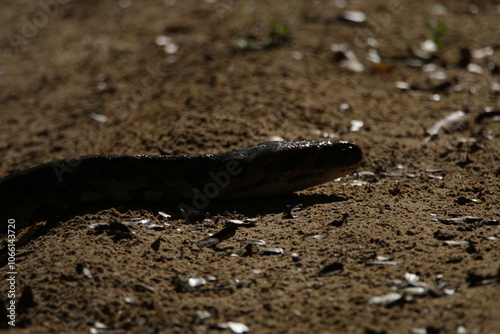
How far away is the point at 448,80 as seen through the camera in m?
8.59

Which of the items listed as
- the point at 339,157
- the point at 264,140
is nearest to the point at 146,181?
the point at 264,140

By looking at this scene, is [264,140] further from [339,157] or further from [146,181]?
[146,181]

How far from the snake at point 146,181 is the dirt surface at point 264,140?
8.2 inches

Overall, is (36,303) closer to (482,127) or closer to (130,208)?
(130,208)

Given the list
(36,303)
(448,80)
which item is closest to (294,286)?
(36,303)

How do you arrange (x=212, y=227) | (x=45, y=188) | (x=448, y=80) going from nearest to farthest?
(x=212, y=227) < (x=45, y=188) < (x=448, y=80)

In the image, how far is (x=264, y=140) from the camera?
259 inches

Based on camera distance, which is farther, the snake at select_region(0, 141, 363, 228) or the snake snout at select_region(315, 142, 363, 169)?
the snake snout at select_region(315, 142, 363, 169)

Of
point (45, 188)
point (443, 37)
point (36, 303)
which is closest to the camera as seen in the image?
point (36, 303)

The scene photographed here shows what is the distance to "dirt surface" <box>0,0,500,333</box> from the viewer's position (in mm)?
3836

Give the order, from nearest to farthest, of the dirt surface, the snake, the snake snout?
the dirt surface
the snake
the snake snout

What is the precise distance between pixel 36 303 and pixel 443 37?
807cm

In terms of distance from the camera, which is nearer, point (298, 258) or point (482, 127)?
point (298, 258)

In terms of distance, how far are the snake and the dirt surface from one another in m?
0.21
